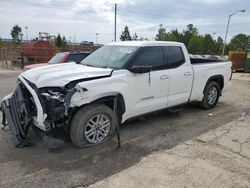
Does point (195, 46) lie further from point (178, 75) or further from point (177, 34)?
point (178, 75)

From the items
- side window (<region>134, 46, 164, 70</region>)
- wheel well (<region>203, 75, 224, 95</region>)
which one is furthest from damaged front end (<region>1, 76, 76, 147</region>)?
wheel well (<region>203, 75, 224, 95</region>)

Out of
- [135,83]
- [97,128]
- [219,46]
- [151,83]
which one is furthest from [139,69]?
[219,46]

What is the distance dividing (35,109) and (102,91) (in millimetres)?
1156

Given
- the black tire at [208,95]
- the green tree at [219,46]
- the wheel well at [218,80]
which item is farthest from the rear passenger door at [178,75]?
the green tree at [219,46]

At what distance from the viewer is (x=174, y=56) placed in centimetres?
599

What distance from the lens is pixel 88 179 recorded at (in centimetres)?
356

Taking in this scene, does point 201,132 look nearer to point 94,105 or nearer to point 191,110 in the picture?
point 191,110

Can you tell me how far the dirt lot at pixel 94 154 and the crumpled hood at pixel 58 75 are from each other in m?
1.13

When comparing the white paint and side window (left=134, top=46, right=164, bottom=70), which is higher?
side window (left=134, top=46, right=164, bottom=70)

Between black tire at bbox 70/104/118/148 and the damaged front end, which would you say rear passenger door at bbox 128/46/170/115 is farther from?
the damaged front end

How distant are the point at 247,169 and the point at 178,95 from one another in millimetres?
2463

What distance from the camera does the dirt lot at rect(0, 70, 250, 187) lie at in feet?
11.8

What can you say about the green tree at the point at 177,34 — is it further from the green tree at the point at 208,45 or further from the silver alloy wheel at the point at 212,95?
the silver alloy wheel at the point at 212,95

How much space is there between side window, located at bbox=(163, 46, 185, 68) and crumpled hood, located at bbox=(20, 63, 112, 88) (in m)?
1.61
